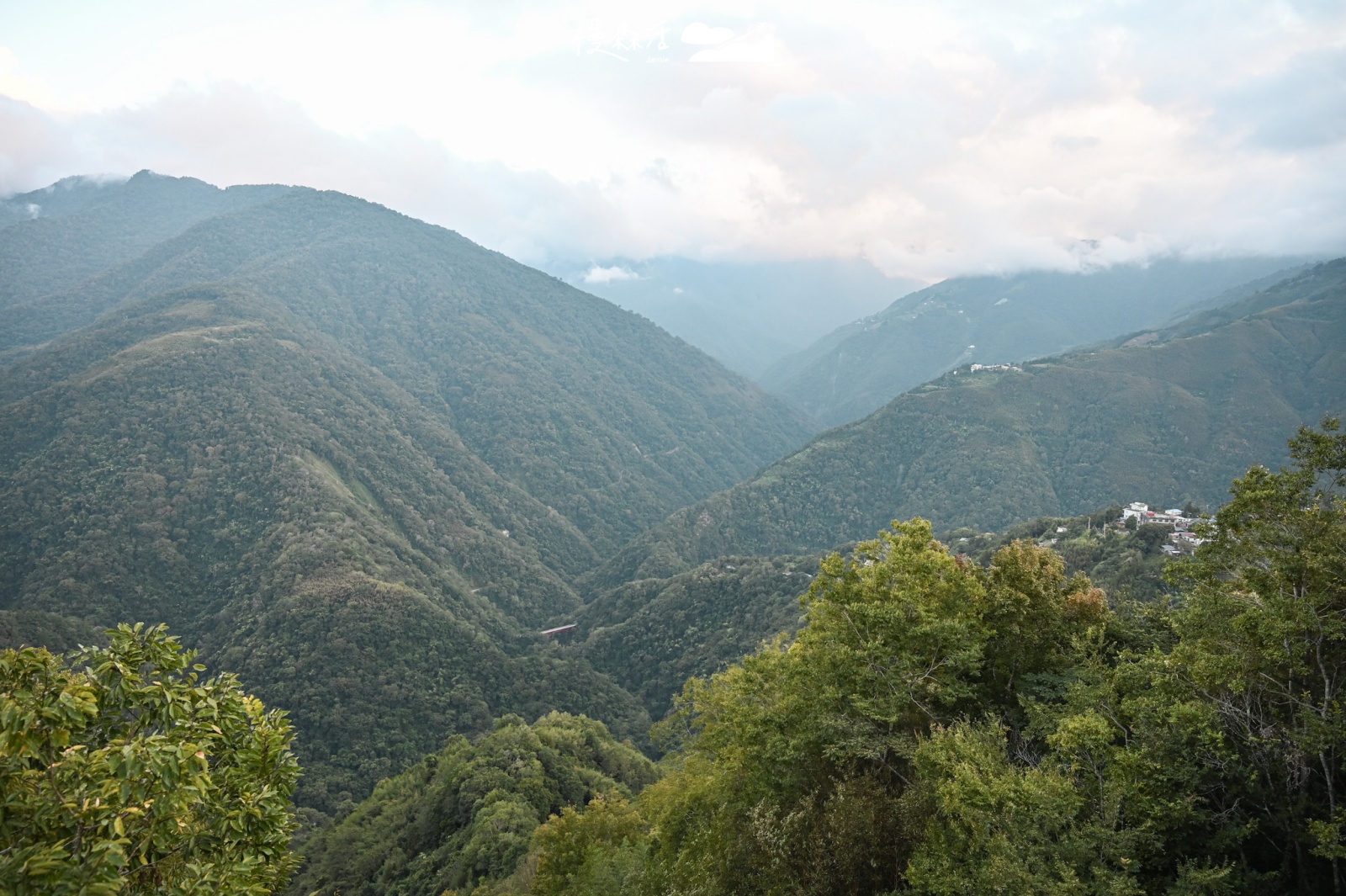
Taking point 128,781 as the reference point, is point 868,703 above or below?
below

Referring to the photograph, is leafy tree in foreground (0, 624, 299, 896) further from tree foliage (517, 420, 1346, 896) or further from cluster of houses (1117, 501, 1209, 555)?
cluster of houses (1117, 501, 1209, 555)

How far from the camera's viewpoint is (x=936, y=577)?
87.8 feet

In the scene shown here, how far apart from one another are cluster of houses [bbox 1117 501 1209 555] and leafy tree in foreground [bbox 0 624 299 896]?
9592 centimetres

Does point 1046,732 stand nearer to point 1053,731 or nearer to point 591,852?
point 1053,731

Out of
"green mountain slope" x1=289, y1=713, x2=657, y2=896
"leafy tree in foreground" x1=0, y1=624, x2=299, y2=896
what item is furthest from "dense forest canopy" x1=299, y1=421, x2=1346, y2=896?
"green mountain slope" x1=289, y1=713, x2=657, y2=896

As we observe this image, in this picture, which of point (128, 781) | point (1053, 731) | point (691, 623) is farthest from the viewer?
point (691, 623)

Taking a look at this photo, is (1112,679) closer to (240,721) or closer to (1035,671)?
(1035,671)

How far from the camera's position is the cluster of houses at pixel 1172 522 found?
86.2 metres

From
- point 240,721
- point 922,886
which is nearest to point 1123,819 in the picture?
point 922,886

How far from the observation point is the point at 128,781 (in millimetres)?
8344

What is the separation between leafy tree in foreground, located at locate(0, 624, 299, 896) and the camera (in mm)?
7738

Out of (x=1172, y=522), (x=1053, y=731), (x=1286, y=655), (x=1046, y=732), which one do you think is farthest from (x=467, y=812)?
(x=1172, y=522)

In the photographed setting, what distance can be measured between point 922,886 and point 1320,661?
37.2 feet

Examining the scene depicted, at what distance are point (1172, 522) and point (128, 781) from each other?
138020 mm
